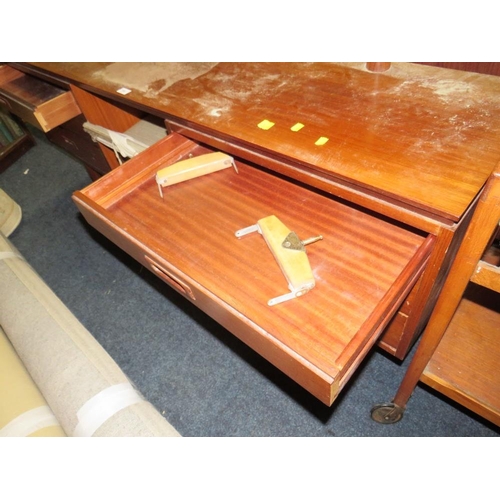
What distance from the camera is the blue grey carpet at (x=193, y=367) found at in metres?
1.12

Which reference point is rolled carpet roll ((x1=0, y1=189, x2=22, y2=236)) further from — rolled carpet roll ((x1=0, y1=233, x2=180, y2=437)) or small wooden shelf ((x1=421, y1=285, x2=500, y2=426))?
small wooden shelf ((x1=421, y1=285, x2=500, y2=426))

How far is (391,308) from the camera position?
636 mm

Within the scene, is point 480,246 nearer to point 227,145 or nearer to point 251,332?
point 251,332

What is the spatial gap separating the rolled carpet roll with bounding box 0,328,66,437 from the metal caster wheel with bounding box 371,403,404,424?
0.81m

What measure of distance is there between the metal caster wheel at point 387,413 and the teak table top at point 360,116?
0.65 meters

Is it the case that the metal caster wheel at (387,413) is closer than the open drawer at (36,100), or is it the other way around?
the metal caster wheel at (387,413)

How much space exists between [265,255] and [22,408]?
705mm

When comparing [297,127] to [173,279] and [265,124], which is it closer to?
[265,124]

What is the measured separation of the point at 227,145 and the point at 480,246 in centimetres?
57

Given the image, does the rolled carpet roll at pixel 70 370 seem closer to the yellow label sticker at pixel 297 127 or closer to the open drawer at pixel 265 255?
the open drawer at pixel 265 255

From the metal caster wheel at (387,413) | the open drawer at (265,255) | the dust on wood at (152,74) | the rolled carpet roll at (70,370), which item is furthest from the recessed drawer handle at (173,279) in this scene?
the metal caster wheel at (387,413)

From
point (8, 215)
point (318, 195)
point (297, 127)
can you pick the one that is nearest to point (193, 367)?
point (318, 195)

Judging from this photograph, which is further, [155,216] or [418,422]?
[418,422]

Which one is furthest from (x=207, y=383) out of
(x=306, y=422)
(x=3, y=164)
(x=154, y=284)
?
(x=3, y=164)
